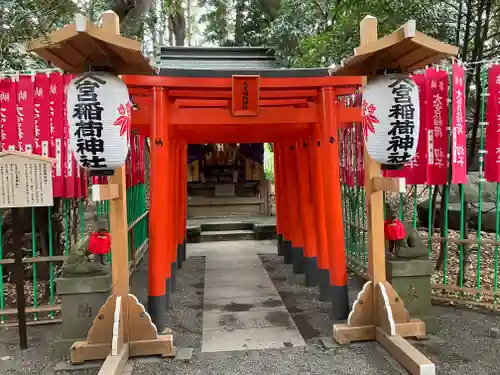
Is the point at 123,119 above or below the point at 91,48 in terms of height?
below

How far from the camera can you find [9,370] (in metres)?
3.87

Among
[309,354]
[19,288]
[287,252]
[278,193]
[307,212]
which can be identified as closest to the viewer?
[309,354]

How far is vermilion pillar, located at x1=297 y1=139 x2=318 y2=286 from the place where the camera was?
6258 mm

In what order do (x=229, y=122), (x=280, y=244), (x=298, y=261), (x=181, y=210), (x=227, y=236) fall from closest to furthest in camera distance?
(x=229, y=122) → (x=298, y=261) → (x=181, y=210) → (x=280, y=244) → (x=227, y=236)

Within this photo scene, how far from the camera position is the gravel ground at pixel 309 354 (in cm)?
371

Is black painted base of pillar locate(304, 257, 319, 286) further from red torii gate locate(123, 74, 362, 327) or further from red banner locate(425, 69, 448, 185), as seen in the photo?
red banner locate(425, 69, 448, 185)

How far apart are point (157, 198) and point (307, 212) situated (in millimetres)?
2884

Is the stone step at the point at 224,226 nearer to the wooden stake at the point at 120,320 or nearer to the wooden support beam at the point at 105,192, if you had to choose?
the wooden stake at the point at 120,320

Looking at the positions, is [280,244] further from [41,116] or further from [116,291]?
[41,116]

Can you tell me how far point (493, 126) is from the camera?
15.4 feet

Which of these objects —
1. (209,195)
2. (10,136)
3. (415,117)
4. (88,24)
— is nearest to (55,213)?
(10,136)

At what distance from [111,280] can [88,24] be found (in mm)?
2639

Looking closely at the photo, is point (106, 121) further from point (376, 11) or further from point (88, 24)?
→ point (376, 11)

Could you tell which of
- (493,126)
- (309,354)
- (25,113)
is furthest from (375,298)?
(25,113)
